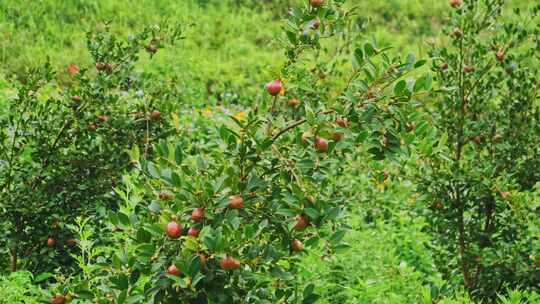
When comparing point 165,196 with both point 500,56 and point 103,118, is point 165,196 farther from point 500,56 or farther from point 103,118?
point 500,56

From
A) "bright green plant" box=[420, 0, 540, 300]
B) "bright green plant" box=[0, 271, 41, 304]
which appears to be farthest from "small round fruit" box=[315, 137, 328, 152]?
"bright green plant" box=[420, 0, 540, 300]

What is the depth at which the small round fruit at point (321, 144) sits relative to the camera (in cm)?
171

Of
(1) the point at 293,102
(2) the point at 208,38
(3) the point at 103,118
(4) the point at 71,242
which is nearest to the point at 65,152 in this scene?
(3) the point at 103,118

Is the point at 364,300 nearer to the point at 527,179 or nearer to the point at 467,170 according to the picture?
the point at 467,170

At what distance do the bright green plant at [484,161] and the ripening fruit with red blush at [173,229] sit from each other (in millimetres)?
1720

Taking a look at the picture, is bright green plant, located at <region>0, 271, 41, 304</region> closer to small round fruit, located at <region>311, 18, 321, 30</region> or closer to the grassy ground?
small round fruit, located at <region>311, 18, 321, 30</region>

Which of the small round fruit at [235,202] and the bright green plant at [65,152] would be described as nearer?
the small round fruit at [235,202]

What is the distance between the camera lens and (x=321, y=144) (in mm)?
1708

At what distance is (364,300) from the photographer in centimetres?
281

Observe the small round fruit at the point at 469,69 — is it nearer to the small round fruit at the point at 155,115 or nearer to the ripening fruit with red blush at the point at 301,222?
the small round fruit at the point at 155,115

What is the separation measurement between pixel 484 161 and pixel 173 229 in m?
2.02

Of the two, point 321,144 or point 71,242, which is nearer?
point 321,144

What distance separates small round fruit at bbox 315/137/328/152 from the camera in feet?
5.60

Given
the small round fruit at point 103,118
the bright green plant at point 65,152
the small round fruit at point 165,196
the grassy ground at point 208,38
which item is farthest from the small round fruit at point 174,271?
the grassy ground at point 208,38
